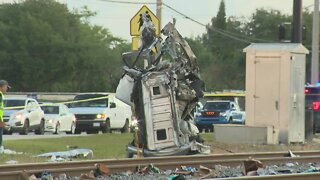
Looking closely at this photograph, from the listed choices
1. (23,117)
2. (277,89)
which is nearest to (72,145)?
(277,89)

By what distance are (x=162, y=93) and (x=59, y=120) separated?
1672cm

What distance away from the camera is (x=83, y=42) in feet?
309

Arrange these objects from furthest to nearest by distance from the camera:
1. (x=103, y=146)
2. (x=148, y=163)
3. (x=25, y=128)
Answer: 1. (x=25, y=128)
2. (x=103, y=146)
3. (x=148, y=163)

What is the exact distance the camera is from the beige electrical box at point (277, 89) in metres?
22.4

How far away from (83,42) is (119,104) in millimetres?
61704

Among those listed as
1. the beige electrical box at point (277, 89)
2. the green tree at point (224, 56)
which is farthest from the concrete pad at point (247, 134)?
the green tree at point (224, 56)

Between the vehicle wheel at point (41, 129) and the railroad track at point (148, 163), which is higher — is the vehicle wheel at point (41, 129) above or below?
above

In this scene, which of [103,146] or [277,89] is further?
[277,89]

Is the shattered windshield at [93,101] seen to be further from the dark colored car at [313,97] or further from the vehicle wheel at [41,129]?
the dark colored car at [313,97]

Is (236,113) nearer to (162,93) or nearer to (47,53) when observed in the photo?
(162,93)

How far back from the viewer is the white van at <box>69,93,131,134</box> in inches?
1264

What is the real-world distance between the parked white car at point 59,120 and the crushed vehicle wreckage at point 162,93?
50.6 ft

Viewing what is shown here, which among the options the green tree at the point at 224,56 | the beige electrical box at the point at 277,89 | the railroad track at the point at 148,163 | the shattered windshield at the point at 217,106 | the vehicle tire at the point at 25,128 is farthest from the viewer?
the green tree at the point at 224,56

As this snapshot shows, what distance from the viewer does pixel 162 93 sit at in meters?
15.9
